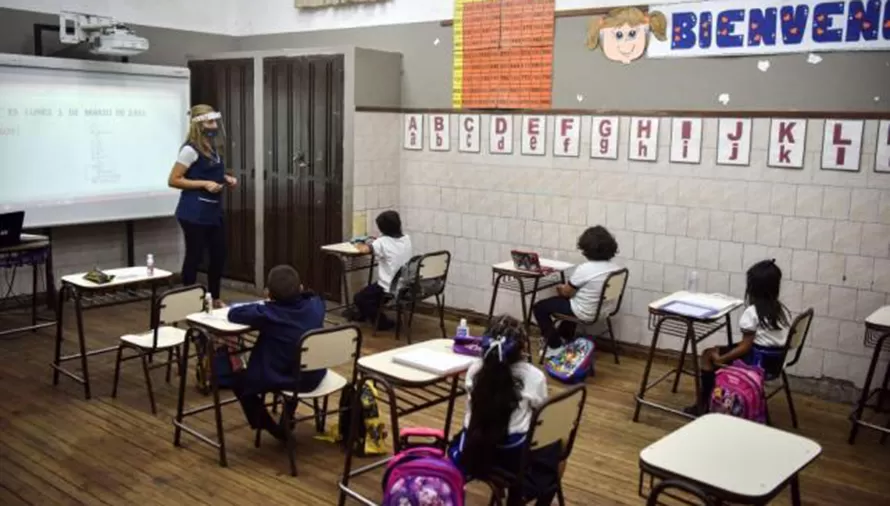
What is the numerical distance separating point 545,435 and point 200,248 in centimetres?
389

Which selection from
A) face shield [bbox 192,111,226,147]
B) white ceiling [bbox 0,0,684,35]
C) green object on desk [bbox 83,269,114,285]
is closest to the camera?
green object on desk [bbox 83,269,114,285]

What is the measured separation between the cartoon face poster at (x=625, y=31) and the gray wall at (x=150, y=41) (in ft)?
12.8

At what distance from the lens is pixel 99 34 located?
6551 mm

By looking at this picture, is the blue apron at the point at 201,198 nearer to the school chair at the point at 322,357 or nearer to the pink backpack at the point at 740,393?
the school chair at the point at 322,357

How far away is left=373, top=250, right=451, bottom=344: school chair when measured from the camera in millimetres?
5863

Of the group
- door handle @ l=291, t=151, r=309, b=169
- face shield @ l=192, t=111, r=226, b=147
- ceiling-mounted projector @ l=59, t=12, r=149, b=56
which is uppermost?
ceiling-mounted projector @ l=59, t=12, r=149, b=56

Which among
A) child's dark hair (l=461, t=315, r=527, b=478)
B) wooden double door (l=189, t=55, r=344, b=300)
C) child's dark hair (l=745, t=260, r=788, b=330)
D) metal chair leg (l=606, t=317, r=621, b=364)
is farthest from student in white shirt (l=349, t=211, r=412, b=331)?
child's dark hair (l=461, t=315, r=527, b=478)

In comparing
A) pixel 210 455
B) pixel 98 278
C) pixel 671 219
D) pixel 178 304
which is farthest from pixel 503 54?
pixel 210 455

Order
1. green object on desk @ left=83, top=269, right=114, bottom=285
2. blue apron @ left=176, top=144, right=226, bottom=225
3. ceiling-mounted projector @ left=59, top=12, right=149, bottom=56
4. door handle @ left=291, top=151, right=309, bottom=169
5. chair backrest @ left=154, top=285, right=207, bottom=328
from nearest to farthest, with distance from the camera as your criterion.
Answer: chair backrest @ left=154, top=285, right=207, bottom=328 → green object on desk @ left=83, top=269, right=114, bottom=285 → blue apron @ left=176, top=144, right=226, bottom=225 → ceiling-mounted projector @ left=59, top=12, right=149, bottom=56 → door handle @ left=291, top=151, right=309, bottom=169

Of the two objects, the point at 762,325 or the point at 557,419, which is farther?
the point at 762,325

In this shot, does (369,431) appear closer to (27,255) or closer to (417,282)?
(417,282)

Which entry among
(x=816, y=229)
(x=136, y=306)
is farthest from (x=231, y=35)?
(x=816, y=229)

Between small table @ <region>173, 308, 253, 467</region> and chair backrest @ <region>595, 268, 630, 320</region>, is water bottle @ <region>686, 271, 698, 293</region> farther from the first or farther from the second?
small table @ <region>173, 308, 253, 467</region>

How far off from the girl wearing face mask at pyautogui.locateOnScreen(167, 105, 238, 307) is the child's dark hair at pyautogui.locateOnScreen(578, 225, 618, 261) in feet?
8.55
